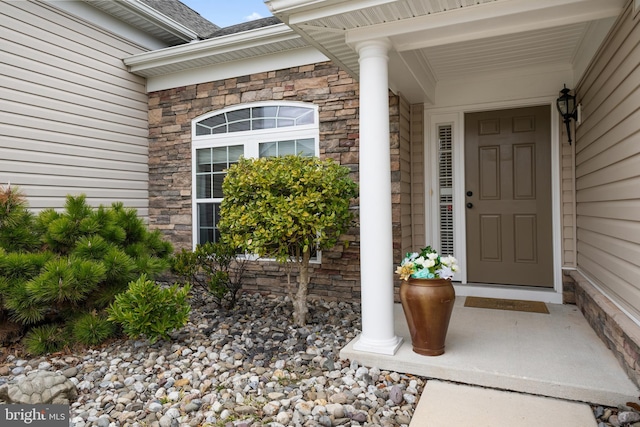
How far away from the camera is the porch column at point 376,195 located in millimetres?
2705

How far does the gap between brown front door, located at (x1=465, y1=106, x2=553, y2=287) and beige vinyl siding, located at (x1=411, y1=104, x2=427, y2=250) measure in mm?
460

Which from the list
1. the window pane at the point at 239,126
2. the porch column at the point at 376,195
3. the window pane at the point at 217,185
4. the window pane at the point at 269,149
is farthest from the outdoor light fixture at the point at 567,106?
the window pane at the point at 217,185

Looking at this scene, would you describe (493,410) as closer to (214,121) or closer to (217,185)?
(217,185)

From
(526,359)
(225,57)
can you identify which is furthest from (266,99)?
(526,359)

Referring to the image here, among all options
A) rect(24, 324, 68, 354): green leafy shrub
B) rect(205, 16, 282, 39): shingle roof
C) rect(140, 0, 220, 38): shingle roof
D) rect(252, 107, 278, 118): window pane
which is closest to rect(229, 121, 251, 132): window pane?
rect(252, 107, 278, 118): window pane

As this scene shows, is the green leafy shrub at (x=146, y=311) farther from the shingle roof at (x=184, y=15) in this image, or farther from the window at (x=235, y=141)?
the shingle roof at (x=184, y=15)

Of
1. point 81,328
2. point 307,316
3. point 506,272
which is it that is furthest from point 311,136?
point 81,328

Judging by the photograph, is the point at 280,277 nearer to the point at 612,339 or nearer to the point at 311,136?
the point at 311,136

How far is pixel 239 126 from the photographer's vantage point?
4793 mm

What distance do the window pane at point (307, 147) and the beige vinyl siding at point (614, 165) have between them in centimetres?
252

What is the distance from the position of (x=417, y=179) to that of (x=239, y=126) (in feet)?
7.12

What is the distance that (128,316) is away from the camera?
2859mm

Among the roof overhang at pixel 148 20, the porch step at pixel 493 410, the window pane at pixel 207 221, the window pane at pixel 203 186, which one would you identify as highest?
the roof overhang at pixel 148 20

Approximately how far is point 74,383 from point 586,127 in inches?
167
